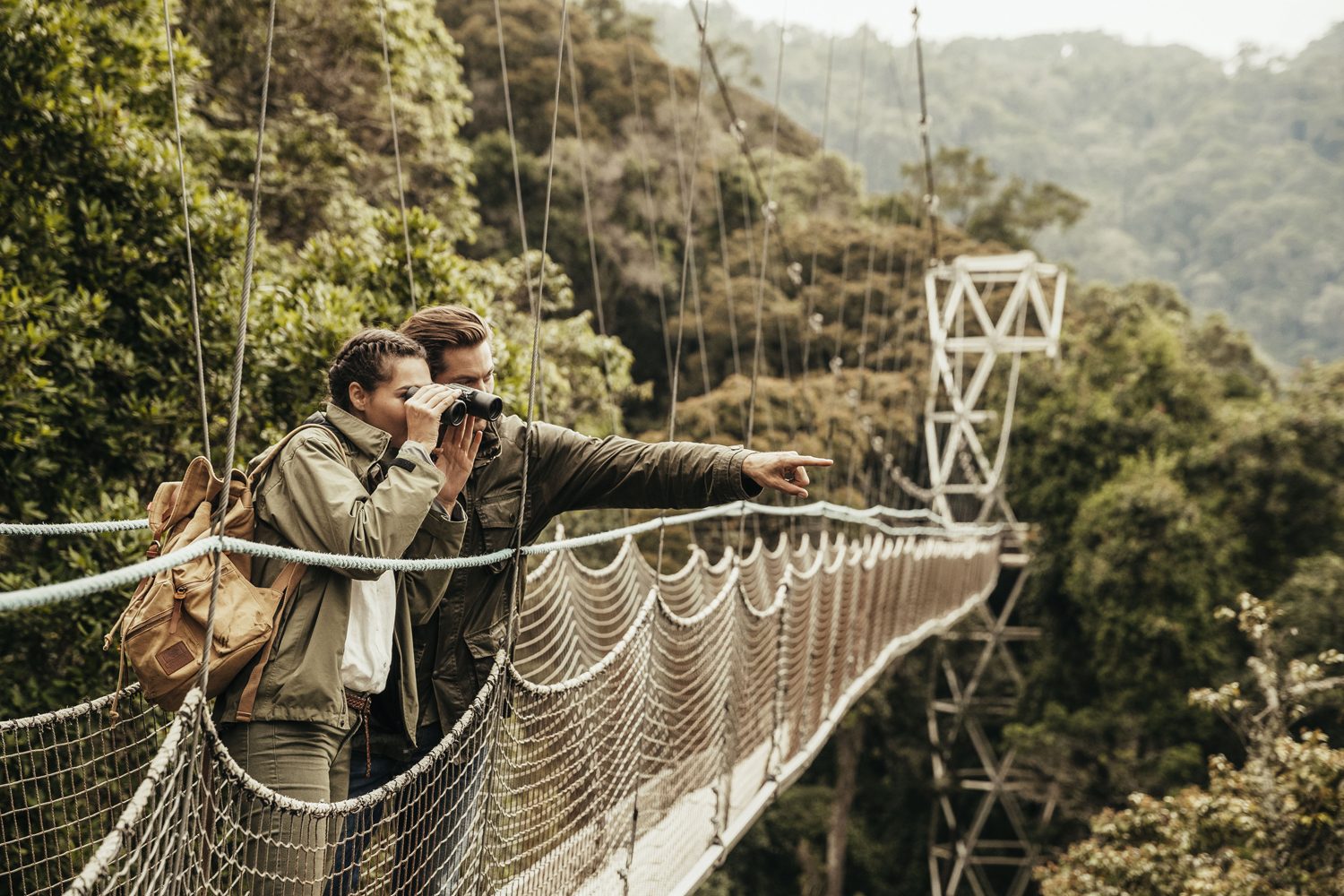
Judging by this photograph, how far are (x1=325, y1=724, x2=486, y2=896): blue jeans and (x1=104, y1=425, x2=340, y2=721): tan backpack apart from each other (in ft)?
0.87

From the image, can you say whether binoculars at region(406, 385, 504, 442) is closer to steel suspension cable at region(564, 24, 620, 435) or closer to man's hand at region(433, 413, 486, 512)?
man's hand at region(433, 413, 486, 512)

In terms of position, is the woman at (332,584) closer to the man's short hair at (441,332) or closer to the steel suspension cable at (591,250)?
the man's short hair at (441,332)

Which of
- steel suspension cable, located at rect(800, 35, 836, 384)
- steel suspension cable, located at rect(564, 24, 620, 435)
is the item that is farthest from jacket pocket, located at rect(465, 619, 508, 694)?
steel suspension cable, located at rect(800, 35, 836, 384)

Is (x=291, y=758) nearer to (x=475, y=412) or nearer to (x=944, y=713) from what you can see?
(x=475, y=412)

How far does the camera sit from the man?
1.30m

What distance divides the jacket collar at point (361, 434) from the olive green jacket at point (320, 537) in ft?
0.08

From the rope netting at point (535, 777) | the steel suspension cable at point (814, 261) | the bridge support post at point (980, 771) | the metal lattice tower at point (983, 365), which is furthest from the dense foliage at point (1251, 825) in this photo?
the metal lattice tower at point (983, 365)

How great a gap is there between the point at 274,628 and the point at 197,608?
7 cm

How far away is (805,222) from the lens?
1252 cm

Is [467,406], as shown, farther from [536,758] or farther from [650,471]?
[536,758]

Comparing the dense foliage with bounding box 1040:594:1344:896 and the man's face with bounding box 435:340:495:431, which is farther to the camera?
the dense foliage with bounding box 1040:594:1344:896

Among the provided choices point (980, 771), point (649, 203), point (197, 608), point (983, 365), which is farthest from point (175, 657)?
point (983, 365)

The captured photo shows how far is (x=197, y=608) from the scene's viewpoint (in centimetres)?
100

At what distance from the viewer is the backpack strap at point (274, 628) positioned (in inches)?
41.2
